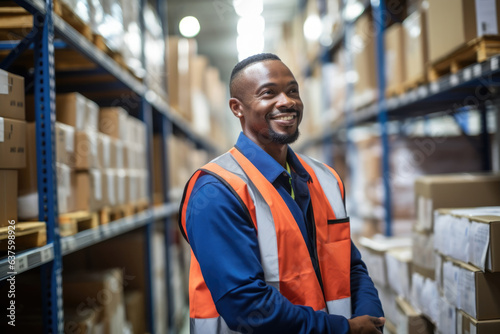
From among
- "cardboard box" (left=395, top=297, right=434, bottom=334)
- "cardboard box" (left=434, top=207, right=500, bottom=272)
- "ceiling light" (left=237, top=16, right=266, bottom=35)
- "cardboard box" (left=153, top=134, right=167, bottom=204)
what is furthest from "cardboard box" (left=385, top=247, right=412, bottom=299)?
"ceiling light" (left=237, top=16, right=266, bottom=35)

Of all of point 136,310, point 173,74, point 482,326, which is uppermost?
point 173,74

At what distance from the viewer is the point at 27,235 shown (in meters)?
1.95

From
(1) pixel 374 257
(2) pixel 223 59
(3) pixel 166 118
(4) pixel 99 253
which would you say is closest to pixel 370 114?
(1) pixel 374 257

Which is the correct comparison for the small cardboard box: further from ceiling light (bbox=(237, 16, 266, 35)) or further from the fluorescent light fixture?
ceiling light (bbox=(237, 16, 266, 35))

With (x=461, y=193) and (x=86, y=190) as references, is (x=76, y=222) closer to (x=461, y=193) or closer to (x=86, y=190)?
(x=86, y=190)

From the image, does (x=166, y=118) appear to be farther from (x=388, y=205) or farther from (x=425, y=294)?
(x=425, y=294)

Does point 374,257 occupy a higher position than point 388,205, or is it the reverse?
point 388,205

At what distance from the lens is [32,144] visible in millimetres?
2123

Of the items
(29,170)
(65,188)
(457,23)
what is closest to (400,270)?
(457,23)

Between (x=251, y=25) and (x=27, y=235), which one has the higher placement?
(x=251, y=25)

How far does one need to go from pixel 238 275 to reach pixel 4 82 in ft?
4.55

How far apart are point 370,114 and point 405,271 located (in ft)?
6.64

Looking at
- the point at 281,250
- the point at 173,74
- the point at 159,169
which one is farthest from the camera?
the point at 173,74

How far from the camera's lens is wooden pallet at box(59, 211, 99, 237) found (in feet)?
7.83
